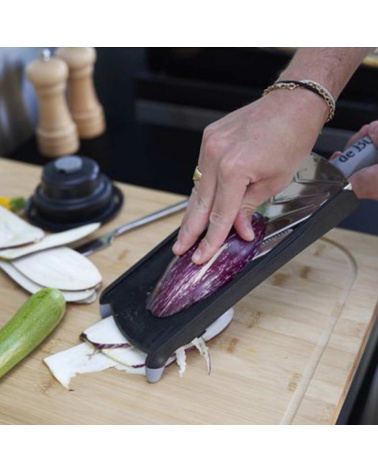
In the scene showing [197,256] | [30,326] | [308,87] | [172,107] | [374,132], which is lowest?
[172,107]

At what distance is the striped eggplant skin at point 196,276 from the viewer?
1005 mm

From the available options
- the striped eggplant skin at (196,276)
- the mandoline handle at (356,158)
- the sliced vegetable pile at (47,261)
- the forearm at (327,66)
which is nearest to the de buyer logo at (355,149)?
the mandoline handle at (356,158)

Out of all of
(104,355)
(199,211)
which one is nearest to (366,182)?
(199,211)

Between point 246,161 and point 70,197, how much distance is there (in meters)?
0.50

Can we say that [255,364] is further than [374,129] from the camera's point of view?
No

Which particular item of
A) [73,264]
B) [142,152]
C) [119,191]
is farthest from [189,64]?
[73,264]

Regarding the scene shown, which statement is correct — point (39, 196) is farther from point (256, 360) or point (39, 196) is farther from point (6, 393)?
point (256, 360)

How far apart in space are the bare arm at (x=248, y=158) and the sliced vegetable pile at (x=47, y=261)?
206 millimetres

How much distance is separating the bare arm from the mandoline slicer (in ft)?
0.19

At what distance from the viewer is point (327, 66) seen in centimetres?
109

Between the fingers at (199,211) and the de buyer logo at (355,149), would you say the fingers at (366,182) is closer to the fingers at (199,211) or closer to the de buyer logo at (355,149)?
the de buyer logo at (355,149)

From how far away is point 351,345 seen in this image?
3.41ft

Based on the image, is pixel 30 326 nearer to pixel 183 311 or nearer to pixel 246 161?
pixel 183 311

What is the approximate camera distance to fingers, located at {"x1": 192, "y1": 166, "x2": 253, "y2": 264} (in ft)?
3.22
